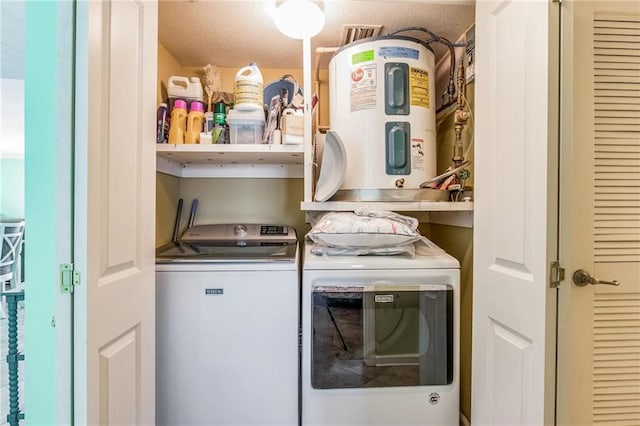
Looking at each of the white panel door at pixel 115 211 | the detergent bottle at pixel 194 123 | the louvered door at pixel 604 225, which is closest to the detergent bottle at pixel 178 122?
the detergent bottle at pixel 194 123

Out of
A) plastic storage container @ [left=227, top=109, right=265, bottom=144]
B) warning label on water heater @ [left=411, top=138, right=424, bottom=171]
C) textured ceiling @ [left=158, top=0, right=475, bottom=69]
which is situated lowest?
Answer: warning label on water heater @ [left=411, top=138, right=424, bottom=171]

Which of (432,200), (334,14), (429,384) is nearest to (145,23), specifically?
(334,14)

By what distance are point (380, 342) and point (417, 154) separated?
0.90 m

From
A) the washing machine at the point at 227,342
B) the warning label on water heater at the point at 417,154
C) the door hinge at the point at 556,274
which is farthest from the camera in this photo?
the warning label on water heater at the point at 417,154

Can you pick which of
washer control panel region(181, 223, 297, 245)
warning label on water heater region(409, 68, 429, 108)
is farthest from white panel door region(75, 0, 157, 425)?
warning label on water heater region(409, 68, 429, 108)

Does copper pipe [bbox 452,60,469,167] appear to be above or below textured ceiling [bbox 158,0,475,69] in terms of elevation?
below

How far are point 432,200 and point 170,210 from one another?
4.91 ft

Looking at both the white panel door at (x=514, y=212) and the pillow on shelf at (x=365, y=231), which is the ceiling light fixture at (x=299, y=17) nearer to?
the white panel door at (x=514, y=212)

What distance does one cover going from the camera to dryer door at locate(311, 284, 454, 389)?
137 centimetres

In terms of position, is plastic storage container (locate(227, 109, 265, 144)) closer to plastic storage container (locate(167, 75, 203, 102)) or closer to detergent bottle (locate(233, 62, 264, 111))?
detergent bottle (locate(233, 62, 264, 111))

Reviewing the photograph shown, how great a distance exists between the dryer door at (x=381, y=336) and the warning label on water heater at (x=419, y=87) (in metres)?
0.89

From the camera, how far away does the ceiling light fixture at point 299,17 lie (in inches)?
54.4

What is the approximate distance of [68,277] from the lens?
0.80 meters

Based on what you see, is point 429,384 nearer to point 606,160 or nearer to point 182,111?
point 606,160
